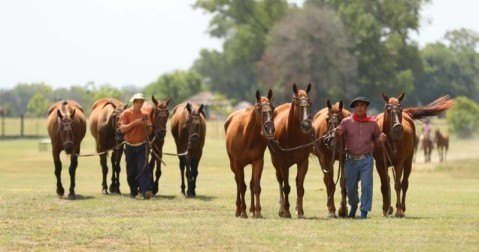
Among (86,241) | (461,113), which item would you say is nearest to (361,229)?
(86,241)

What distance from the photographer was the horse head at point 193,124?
25828 millimetres

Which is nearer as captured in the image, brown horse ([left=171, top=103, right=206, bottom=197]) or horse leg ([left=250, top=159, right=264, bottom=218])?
horse leg ([left=250, top=159, right=264, bottom=218])

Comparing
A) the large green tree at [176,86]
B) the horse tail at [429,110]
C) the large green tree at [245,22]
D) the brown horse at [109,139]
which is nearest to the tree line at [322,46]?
the large green tree at [245,22]

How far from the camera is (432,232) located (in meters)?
16.7

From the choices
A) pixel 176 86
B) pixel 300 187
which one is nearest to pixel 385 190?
pixel 300 187

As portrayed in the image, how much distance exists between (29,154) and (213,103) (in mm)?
80045

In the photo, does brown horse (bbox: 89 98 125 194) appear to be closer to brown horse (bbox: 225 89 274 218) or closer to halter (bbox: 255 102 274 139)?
brown horse (bbox: 225 89 274 218)

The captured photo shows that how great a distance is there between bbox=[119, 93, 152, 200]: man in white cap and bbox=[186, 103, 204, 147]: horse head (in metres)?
1.25

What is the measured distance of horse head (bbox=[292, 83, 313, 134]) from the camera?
61.0 feet

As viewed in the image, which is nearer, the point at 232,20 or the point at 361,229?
the point at 361,229

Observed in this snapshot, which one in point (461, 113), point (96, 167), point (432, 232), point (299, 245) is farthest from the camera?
point (461, 113)

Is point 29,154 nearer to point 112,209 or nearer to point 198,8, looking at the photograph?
point 112,209

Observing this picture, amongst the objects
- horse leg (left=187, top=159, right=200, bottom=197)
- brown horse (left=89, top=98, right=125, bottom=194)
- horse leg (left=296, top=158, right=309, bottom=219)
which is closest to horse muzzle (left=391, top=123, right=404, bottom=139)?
horse leg (left=296, top=158, right=309, bottom=219)

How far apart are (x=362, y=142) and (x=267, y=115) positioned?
5.30ft
